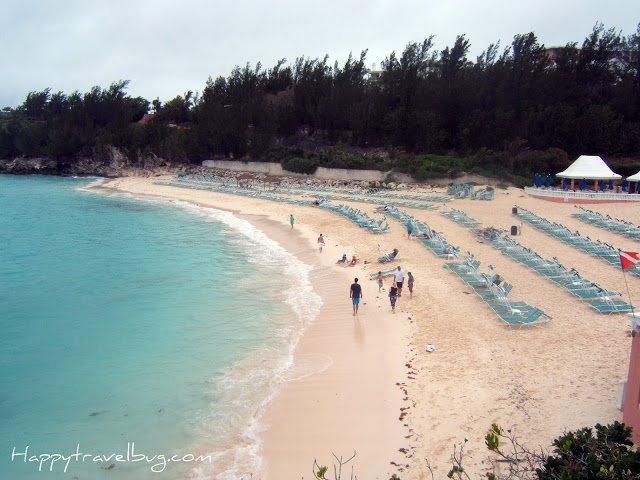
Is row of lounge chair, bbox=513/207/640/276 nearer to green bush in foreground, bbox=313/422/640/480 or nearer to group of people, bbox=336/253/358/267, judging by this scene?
group of people, bbox=336/253/358/267

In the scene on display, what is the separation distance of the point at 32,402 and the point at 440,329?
827 cm

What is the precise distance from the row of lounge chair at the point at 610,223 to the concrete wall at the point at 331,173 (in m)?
12.1

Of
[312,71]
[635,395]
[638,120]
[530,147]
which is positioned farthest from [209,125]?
[635,395]

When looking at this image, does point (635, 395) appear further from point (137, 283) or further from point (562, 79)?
→ point (562, 79)

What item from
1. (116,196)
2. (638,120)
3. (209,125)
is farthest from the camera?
(209,125)

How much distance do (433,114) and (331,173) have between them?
10282mm

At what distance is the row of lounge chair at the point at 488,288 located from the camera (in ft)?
34.2

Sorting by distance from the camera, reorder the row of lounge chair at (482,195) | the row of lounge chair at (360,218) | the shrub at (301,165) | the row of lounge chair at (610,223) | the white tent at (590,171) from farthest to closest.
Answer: the shrub at (301,165) → the white tent at (590,171) → the row of lounge chair at (482,195) → the row of lounge chair at (360,218) → the row of lounge chair at (610,223)

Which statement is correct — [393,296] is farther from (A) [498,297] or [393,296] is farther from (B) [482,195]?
(B) [482,195]

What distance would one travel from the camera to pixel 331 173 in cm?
4444

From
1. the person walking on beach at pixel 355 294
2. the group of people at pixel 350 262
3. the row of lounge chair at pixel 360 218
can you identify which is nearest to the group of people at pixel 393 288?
the person walking on beach at pixel 355 294

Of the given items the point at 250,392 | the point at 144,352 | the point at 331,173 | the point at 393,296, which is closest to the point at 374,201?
the point at 331,173

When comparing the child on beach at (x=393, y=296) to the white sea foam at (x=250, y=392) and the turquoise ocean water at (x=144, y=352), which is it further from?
the turquoise ocean water at (x=144, y=352)

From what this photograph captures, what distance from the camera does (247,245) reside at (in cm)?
2206
